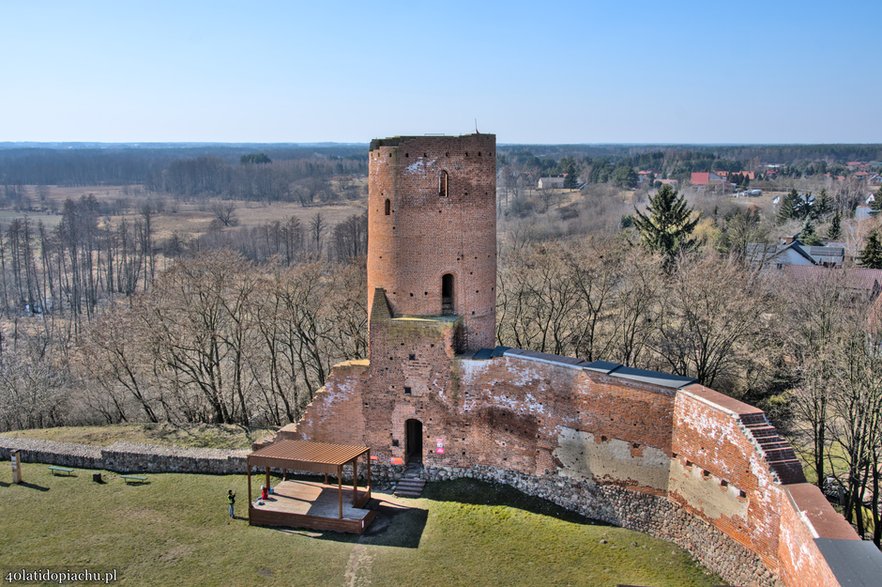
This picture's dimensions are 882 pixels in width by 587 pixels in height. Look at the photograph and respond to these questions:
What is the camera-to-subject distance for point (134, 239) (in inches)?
2635

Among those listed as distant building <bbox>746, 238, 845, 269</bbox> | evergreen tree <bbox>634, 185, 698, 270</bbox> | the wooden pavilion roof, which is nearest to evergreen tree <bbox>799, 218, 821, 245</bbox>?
distant building <bbox>746, 238, 845, 269</bbox>

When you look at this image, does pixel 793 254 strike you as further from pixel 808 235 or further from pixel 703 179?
pixel 703 179

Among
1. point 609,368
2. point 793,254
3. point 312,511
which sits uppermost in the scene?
point 793,254

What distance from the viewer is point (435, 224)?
782 inches

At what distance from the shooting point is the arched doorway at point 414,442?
2076 centimetres

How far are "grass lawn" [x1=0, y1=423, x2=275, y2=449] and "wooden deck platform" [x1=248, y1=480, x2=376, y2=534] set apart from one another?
560cm

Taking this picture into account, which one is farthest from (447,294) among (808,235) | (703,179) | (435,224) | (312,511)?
(703,179)

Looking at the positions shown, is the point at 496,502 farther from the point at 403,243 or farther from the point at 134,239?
the point at 134,239

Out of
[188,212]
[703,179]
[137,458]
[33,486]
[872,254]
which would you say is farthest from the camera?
[703,179]

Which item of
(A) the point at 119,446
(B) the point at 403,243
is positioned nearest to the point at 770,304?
(B) the point at 403,243

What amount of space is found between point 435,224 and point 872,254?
30997 millimetres

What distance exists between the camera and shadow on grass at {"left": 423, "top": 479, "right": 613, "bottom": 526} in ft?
60.3

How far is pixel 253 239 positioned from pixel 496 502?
5672 centimetres

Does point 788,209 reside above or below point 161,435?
above
